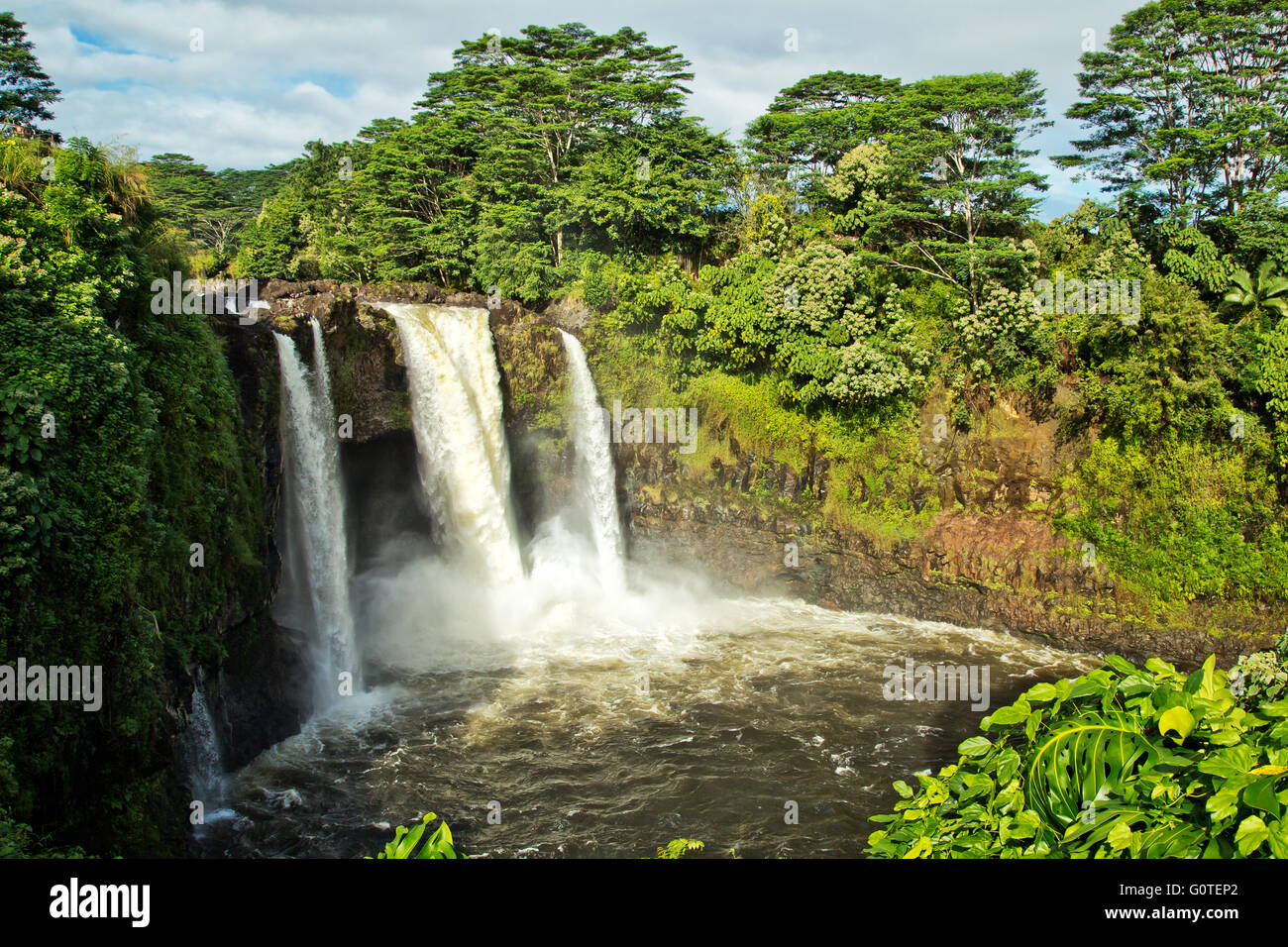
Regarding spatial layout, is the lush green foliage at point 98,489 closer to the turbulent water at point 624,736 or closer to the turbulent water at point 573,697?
the turbulent water at point 573,697

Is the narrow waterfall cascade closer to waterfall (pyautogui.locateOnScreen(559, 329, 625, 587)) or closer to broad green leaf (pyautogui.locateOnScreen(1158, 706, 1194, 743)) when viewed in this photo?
waterfall (pyautogui.locateOnScreen(559, 329, 625, 587))

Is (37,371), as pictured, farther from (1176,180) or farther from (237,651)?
(1176,180)

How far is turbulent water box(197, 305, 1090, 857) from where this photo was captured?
496 inches

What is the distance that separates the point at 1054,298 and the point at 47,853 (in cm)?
2317

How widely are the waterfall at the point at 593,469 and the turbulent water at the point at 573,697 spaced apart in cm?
7

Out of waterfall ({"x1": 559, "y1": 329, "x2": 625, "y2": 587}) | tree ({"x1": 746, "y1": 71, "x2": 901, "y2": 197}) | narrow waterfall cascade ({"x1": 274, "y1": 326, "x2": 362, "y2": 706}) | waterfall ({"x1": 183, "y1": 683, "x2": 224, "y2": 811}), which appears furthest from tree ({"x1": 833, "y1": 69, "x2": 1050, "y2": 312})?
waterfall ({"x1": 183, "y1": 683, "x2": 224, "y2": 811})

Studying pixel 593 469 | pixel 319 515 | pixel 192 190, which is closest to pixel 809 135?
pixel 593 469

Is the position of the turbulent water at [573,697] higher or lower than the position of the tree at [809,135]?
lower

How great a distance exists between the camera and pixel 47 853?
7.11 m

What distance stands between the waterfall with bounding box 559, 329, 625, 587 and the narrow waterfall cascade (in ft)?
26.3

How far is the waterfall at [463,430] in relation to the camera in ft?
67.2

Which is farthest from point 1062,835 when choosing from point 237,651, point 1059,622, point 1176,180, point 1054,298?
point 1176,180

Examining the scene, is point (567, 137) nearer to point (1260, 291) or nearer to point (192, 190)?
Answer: point (1260, 291)

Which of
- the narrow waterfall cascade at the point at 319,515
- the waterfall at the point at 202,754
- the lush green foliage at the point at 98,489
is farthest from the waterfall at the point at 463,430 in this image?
the waterfall at the point at 202,754
